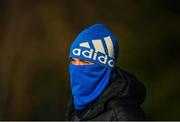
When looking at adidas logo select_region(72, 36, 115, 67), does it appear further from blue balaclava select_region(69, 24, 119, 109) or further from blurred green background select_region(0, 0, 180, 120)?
blurred green background select_region(0, 0, 180, 120)

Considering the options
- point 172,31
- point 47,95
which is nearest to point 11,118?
point 47,95

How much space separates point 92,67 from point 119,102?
8.1 inches

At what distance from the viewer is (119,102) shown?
1837 millimetres

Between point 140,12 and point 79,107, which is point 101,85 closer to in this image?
point 79,107

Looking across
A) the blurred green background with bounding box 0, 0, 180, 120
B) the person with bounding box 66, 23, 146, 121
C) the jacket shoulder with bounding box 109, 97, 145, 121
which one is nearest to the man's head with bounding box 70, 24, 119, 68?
the person with bounding box 66, 23, 146, 121

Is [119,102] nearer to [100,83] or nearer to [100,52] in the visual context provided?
[100,83]

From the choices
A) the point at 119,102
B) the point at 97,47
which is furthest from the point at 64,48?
the point at 119,102

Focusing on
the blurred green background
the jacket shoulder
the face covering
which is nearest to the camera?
the jacket shoulder

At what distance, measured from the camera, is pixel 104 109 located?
6.08 feet

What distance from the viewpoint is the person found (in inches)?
72.8

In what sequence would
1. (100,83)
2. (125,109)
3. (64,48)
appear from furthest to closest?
(64,48), (100,83), (125,109)

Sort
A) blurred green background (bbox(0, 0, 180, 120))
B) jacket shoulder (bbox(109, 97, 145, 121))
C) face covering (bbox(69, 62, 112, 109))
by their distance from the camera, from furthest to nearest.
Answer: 1. blurred green background (bbox(0, 0, 180, 120))
2. face covering (bbox(69, 62, 112, 109))
3. jacket shoulder (bbox(109, 97, 145, 121))

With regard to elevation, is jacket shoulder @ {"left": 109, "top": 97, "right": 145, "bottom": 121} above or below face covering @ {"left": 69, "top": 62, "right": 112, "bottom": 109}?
below

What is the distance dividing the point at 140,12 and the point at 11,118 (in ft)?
4.30
